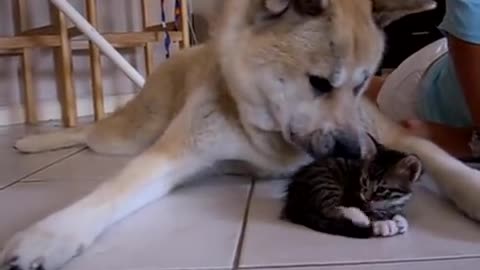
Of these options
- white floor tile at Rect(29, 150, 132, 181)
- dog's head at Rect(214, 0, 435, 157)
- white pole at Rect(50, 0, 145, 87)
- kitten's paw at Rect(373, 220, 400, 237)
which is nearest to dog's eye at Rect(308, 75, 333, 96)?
dog's head at Rect(214, 0, 435, 157)

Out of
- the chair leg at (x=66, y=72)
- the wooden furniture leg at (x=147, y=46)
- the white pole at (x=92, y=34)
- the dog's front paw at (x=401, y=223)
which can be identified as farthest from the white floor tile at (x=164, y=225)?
the wooden furniture leg at (x=147, y=46)

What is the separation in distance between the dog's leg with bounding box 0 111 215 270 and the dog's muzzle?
0.67 ft

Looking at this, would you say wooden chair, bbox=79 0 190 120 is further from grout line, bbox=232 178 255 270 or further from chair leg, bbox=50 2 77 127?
grout line, bbox=232 178 255 270

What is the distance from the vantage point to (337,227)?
1.03m

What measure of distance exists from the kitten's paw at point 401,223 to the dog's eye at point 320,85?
1.04 ft

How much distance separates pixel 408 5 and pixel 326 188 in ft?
1.56

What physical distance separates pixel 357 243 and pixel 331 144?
1.09ft

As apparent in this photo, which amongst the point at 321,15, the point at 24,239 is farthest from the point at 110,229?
the point at 321,15

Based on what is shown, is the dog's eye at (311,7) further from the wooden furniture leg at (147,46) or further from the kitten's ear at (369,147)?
the wooden furniture leg at (147,46)

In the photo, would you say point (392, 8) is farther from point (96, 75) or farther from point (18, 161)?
point (96, 75)

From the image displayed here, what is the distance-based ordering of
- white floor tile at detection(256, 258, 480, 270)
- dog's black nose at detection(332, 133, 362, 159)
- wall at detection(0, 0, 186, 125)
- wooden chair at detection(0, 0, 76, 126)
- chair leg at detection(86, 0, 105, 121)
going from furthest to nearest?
wall at detection(0, 0, 186, 125) → chair leg at detection(86, 0, 105, 121) → wooden chair at detection(0, 0, 76, 126) → dog's black nose at detection(332, 133, 362, 159) → white floor tile at detection(256, 258, 480, 270)

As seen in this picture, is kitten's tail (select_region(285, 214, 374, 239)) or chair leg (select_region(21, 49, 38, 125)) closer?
kitten's tail (select_region(285, 214, 374, 239))

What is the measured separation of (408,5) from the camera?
1383 mm

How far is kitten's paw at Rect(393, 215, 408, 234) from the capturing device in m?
1.02
